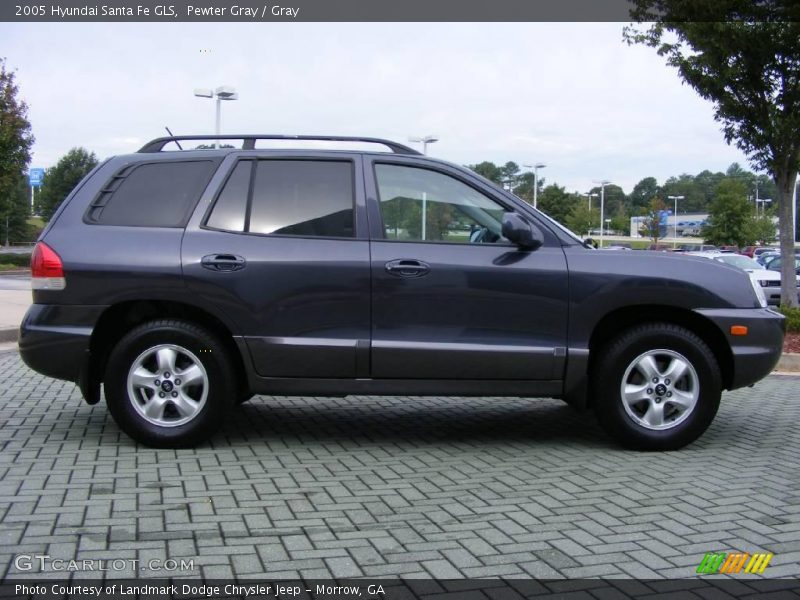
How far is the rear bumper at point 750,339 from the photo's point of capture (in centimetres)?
571

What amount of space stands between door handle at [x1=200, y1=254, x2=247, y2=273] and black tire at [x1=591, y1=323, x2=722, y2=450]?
2.39 metres

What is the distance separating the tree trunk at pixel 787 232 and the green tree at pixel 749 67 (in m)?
0.01

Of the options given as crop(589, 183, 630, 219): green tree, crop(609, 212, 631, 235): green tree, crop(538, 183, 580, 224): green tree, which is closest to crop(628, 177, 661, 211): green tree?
crop(589, 183, 630, 219): green tree

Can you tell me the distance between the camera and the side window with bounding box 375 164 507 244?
572cm

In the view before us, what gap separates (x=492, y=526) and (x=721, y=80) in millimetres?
10260

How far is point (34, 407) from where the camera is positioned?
704cm

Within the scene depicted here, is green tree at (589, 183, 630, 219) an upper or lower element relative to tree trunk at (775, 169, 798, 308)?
upper

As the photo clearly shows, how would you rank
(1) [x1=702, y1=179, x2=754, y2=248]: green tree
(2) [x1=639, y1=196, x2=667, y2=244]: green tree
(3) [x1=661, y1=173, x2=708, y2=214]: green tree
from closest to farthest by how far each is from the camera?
(1) [x1=702, y1=179, x2=754, y2=248]: green tree, (2) [x1=639, y1=196, x2=667, y2=244]: green tree, (3) [x1=661, y1=173, x2=708, y2=214]: green tree

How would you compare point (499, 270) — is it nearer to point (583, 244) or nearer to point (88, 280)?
point (583, 244)

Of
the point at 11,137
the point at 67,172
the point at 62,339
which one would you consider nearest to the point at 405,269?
the point at 62,339

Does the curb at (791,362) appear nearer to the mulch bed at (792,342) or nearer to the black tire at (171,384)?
the mulch bed at (792,342)

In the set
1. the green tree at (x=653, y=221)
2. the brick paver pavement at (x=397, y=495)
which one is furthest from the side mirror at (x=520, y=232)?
the green tree at (x=653, y=221)

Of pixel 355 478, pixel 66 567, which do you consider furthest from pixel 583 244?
pixel 66 567

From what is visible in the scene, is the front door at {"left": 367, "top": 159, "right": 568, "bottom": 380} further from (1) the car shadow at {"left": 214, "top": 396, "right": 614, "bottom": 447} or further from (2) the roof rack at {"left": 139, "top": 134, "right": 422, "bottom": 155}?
(1) the car shadow at {"left": 214, "top": 396, "right": 614, "bottom": 447}
